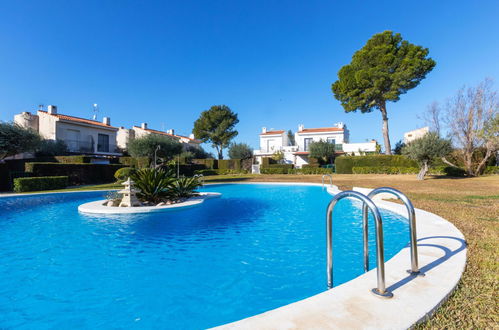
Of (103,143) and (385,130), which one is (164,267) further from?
(103,143)

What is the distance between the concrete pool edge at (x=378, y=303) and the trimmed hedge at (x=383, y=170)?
28613 millimetres

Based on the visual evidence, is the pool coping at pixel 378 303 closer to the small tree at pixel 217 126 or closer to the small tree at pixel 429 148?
the small tree at pixel 429 148

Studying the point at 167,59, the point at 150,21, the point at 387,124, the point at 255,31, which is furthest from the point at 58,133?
the point at 387,124

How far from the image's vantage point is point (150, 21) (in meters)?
16.6

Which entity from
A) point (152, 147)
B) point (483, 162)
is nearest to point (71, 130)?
point (152, 147)

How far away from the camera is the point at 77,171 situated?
20.3 meters

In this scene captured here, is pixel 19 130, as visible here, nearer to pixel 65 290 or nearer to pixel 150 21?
pixel 150 21

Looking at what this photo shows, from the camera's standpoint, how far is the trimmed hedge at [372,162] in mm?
28550

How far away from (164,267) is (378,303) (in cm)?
356

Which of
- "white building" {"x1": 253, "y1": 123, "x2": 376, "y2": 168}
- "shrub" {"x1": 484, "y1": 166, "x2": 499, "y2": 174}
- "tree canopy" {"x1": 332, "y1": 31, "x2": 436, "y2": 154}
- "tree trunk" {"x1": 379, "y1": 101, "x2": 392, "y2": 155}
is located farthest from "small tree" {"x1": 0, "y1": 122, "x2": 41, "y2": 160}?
"shrub" {"x1": 484, "y1": 166, "x2": 499, "y2": 174}

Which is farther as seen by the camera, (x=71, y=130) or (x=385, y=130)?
(x=385, y=130)


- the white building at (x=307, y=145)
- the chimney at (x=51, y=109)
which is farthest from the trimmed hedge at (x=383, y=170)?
the chimney at (x=51, y=109)

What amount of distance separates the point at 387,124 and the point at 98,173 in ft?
117

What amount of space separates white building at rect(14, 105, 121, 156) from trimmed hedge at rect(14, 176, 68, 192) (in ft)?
51.3
